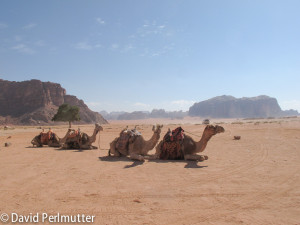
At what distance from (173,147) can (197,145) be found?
104 cm

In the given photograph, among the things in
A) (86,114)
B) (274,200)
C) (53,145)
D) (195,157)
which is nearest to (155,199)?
(274,200)

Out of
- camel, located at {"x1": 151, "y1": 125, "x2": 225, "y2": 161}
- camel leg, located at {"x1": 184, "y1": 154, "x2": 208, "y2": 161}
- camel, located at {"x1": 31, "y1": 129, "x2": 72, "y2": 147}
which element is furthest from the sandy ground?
camel, located at {"x1": 31, "y1": 129, "x2": 72, "y2": 147}

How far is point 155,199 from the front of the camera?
15.0 feet

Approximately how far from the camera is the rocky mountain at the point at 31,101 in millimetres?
98000

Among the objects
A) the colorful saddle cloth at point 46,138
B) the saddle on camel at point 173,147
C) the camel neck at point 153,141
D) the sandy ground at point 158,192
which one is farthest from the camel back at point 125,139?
the colorful saddle cloth at point 46,138

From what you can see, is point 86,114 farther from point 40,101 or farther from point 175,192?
point 175,192

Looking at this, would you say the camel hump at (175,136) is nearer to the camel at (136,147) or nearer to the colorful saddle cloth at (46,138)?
the camel at (136,147)

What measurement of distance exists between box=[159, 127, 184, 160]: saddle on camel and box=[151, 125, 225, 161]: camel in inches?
5.0

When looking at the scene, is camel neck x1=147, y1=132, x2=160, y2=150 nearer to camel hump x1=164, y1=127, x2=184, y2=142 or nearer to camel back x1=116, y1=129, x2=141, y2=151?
camel hump x1=164, y1=127, x2=184, y2=142

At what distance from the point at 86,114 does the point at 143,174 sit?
107 m

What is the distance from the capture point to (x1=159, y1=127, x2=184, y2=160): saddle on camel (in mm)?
9070

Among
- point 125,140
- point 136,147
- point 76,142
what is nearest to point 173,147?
point 136,147

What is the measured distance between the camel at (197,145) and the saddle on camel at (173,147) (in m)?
0.13

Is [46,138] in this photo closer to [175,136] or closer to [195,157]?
[175,136]
